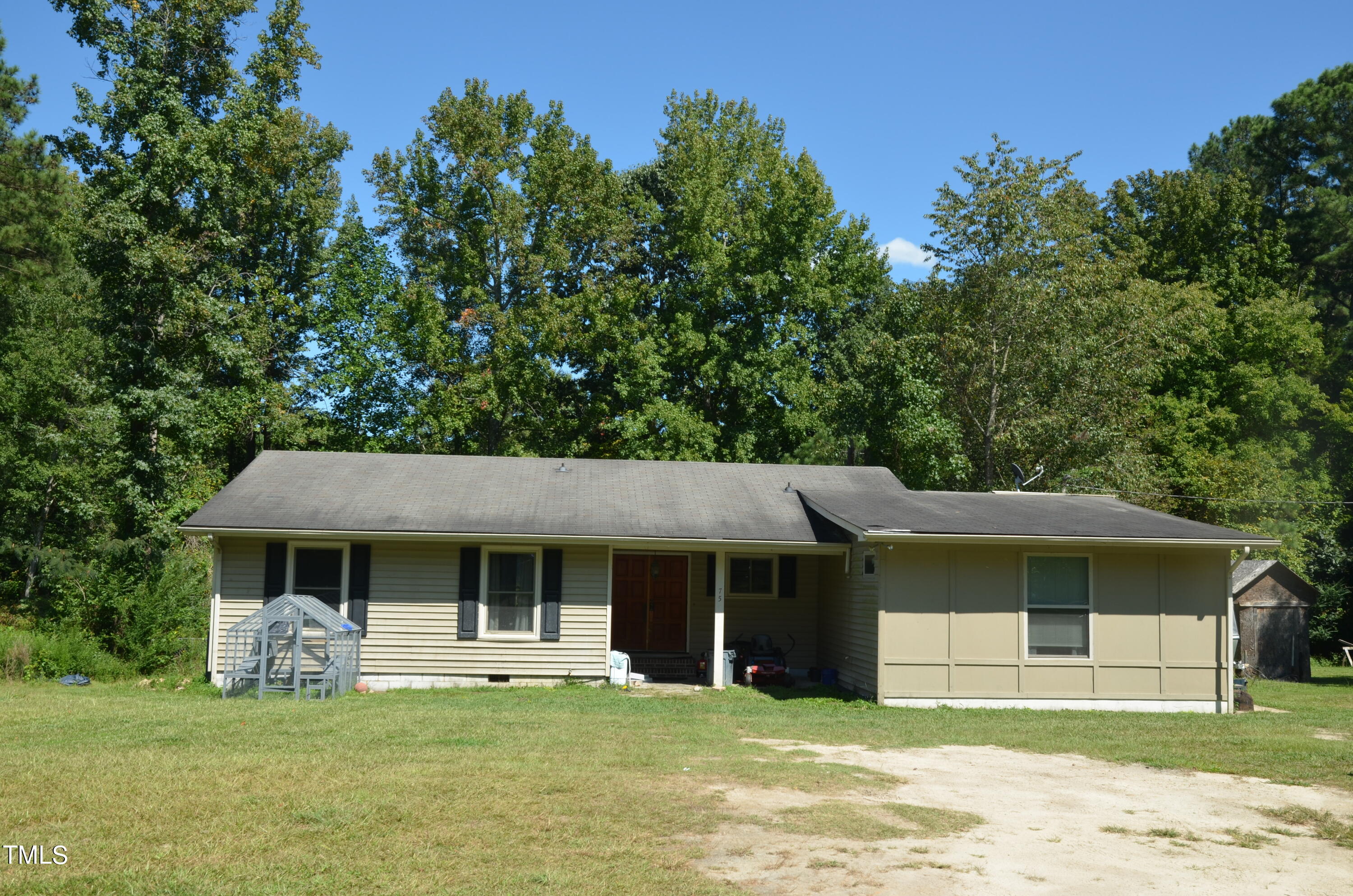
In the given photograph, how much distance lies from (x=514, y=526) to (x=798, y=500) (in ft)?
16.3

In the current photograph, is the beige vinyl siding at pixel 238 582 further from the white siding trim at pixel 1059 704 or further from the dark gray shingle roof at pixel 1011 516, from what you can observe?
the white siding trim at pixel 1059 704

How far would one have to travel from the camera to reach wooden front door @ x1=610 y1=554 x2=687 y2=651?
683 inches

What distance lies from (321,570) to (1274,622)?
61.9 ft

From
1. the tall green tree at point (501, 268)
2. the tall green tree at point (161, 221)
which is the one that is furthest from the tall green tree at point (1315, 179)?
the tall green tree at point (161, 221)

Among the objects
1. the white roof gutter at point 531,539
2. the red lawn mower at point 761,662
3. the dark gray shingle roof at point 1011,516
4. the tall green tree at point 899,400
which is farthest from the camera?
the tall green tree at point 899,400

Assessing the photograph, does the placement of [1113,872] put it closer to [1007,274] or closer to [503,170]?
[1007,274]

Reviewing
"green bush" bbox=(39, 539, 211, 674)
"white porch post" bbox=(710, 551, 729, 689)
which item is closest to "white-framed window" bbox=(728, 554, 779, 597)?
"white porch post" bbox=(710, 551, 729, 689)

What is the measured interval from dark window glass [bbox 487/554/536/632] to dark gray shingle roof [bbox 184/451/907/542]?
26.2 inches

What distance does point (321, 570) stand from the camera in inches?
589

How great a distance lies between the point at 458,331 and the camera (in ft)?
93.3

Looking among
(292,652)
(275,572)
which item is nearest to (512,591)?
(292,652)

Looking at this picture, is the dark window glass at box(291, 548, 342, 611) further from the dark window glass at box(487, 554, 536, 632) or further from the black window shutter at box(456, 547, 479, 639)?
the dark window glass at box(487, 554, 536, 632)

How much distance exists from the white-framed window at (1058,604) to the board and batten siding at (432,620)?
6094 mm

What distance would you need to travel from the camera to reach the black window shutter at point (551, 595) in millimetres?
15039
